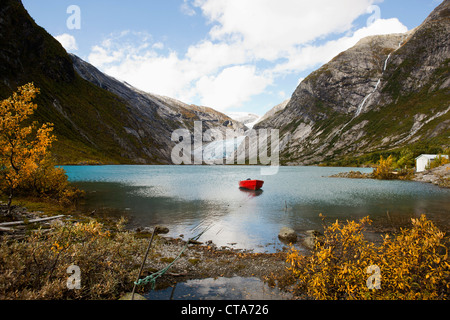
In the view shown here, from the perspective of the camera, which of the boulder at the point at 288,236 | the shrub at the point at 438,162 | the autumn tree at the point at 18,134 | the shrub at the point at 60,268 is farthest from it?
the shrub at the point at 438,162

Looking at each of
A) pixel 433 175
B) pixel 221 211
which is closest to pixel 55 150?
pixel 221 211

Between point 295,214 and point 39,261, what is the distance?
104 feet

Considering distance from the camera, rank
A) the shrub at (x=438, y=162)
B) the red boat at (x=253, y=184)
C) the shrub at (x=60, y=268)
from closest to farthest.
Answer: the shrub at (x=60, y=268), the red boat at (x=253, y=184), the shrub at (x=438, y=162)

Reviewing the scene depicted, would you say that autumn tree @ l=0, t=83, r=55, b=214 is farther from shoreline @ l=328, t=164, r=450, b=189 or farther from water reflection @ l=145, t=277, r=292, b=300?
shoreline @ l=328, t=164, r=450, b=189

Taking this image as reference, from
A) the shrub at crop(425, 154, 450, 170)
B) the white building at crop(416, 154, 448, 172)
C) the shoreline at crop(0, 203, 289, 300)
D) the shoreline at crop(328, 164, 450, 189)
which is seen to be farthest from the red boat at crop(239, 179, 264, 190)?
the white building at crop(416, 154, 448, 172)

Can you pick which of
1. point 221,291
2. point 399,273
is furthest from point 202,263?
point 399,273

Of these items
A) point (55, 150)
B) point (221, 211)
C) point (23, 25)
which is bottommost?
point (221, 211)

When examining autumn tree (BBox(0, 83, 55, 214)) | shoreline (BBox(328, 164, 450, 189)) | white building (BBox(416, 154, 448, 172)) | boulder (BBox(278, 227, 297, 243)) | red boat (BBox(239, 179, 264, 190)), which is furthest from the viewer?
white building (BBox(416, 154, 448, 172))

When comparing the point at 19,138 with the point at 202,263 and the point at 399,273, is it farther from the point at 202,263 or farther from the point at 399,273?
the point at 399,273

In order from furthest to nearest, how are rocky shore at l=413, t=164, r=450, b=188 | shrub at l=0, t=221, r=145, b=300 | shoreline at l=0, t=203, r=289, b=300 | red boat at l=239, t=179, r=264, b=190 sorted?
rocky shore at l=413, t=164, r=450, b=188
red boat at l=239, t=179, r=264, b=190
shoreline at l=0, t=203, r=289, b=300
shrub at l=0, t=221, r=145, b=300

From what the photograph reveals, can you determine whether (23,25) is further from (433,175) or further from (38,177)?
(433,175)

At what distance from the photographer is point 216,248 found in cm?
2095

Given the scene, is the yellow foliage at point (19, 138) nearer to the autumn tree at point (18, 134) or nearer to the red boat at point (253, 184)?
the autumn tree at point (18, 134)

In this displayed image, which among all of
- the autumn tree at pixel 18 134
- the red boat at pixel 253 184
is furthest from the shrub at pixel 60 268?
the red boat at pixel 253 184
